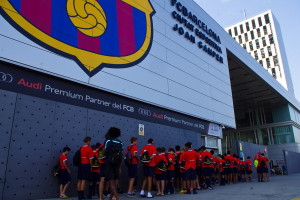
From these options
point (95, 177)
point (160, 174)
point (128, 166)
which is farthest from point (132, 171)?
point (95, 177)

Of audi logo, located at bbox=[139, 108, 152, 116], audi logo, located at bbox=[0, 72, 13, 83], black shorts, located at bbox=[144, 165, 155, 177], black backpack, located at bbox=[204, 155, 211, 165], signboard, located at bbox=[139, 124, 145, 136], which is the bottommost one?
black shorts, located at bbox=[144, 165, 155, 177]

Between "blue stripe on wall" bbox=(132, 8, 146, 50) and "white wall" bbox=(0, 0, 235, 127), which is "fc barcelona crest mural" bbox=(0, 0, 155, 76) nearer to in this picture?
"blue stripe on wall" bbox=(132, 8, 146, 50)

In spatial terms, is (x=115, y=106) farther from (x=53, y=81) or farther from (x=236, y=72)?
(x=236, y=72)

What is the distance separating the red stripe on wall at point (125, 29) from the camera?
908cm

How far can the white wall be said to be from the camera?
6215 mm

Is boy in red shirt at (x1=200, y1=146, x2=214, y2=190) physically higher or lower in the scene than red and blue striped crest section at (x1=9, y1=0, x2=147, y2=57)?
lower

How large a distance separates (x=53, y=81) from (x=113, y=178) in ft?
11.7

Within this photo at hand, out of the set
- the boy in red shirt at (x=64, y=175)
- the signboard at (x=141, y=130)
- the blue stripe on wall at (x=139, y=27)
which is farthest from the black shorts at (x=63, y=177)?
the blue stripe on wall at (x=139, y=27)

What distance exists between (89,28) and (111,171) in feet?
17.0

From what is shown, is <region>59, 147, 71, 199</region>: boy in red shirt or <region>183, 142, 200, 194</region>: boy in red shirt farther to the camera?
<region>183, 142, 200, 194</region>: boy in red shirt

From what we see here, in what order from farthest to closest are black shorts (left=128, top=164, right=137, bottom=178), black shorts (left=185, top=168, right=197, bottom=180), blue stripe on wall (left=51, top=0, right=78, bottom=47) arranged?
1. black shorts (left=185, top=168, right=197, bottom=180)
2. blue stripe on wall (left=51, top=0, right=78, bottom=47)
3. black shorts (left=128, top=164, right=137, bottom=178)

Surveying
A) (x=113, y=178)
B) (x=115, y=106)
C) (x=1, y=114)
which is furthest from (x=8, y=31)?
(x=113, y=178)

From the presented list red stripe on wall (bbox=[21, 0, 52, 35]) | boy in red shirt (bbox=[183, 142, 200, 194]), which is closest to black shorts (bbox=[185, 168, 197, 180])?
boy in red shirt (bbox=[183, 142, 200, 194])

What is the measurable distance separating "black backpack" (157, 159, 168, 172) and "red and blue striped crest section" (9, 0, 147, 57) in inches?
167
